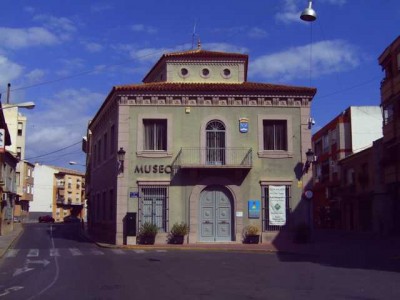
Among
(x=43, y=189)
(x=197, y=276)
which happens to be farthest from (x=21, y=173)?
(x=197, y=276)

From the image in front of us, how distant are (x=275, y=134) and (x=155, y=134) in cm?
592

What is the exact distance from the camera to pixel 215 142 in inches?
1020

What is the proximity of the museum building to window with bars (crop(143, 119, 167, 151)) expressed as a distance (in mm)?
49

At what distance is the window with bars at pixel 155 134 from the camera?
85.0 ft

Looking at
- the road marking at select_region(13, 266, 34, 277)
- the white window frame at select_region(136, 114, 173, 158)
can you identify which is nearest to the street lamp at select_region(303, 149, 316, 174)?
the white window frame at select_region(136, 114, 173, 158)

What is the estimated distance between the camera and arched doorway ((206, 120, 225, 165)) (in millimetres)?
25734

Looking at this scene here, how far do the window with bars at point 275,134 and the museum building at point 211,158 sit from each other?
0.05 m

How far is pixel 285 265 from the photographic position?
1598 centimetres

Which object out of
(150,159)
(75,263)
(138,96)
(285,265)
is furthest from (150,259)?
(138,96)

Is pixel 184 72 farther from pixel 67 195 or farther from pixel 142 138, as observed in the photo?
pixel 67 195

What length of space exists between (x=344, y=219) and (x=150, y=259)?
3382 centimetres

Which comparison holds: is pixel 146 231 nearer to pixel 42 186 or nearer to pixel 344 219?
pixel 344 219

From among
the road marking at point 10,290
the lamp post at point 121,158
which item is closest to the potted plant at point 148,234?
the lamp post at point 121,158

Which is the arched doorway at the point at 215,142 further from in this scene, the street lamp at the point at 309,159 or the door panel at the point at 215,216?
the street lamp at the point at 309,159
